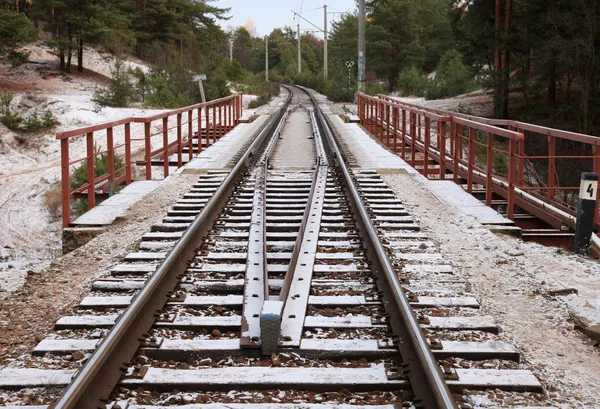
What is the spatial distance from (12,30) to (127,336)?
2607cm

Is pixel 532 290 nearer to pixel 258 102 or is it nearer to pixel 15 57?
pixel 15 57

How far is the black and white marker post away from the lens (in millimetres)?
7574

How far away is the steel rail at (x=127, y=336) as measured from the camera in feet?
11.6

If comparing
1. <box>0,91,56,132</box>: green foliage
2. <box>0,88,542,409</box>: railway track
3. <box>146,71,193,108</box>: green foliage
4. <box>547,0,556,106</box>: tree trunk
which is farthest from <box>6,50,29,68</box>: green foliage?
<box>0,88,542,409</box>: railway track

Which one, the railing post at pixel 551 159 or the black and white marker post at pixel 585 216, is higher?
the railing post at pixel 551 159

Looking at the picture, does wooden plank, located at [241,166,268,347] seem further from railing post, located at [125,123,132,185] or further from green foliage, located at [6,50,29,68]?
green foliage, located at [6,50,29,68]

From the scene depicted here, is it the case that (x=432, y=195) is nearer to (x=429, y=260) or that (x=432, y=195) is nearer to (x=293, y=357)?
(x=429, y=260)

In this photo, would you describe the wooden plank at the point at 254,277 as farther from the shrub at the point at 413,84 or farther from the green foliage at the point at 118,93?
the shrub at the point at 413,84

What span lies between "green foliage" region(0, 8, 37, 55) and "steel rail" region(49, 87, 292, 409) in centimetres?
2300

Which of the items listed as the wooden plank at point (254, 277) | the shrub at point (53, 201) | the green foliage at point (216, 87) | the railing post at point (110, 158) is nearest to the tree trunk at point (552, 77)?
the green foliage at point (216, 87)

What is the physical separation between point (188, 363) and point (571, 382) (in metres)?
2.14

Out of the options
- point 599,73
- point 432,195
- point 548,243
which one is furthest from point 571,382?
point 599,73

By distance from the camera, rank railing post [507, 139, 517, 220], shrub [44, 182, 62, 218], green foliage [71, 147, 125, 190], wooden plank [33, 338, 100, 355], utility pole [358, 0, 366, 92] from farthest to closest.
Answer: utility pole [358, 0, 366, 92] → shrub [44, 182, 62, 218] → green foliage [71, 147, 125, 190] → railing post [507, 139, 517, 220] → wooden plank [33, 338, 100, 355]

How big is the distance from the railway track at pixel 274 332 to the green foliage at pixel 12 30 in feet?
74.3
